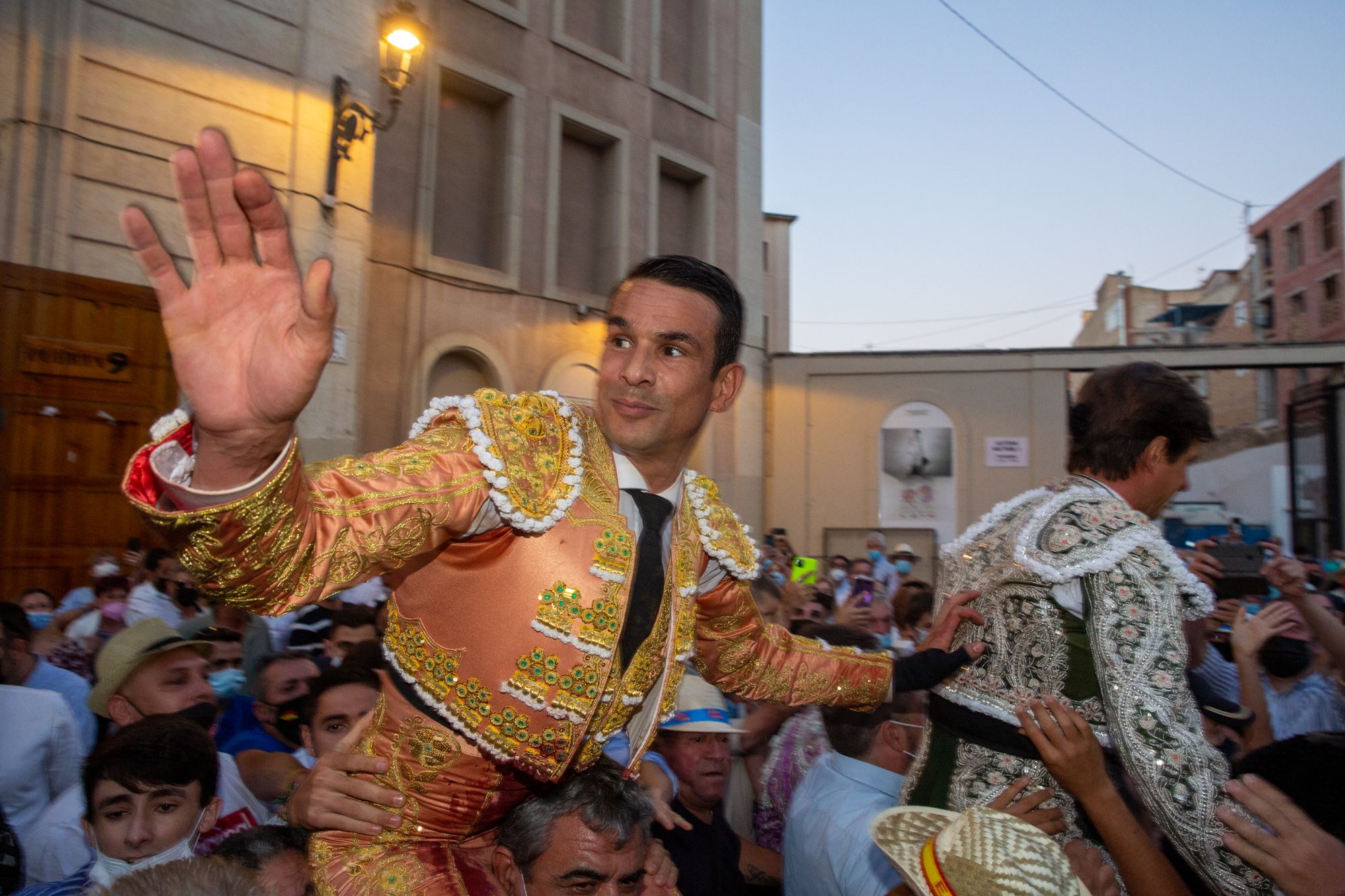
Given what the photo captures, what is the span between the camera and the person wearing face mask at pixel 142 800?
2.90 m

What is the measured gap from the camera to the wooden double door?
7.39m

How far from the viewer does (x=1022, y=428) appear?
16422 millimetres

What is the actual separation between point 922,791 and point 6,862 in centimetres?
270

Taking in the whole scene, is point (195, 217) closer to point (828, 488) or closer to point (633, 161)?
point (633, 161)

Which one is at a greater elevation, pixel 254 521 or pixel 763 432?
pixel 763 432

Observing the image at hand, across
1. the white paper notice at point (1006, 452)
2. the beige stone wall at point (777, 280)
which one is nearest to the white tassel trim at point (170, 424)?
the white paper notice at point (1006, 452)

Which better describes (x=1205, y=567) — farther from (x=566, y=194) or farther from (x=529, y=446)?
(x=566, y=194)

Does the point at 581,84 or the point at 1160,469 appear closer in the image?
the point at 1160,469

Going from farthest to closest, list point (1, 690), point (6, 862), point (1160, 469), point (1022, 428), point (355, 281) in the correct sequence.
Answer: point (1022, 428), point (355, 281), point (1, 690), point (6, 862), point (1160, 469)

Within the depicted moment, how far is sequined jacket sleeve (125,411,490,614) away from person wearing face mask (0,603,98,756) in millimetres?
3535

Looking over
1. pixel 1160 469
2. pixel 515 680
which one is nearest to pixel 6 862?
pixel 515 680

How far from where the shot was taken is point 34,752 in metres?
3.71

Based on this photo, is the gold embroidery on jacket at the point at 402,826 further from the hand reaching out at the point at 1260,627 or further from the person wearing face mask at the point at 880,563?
the person wearing face mask at the point at 880,563

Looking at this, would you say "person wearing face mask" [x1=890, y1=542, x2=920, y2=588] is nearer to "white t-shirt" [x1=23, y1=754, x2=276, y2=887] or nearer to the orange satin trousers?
"white t-shirt" [x1=23, y1=754, x2=276, y2=887]
